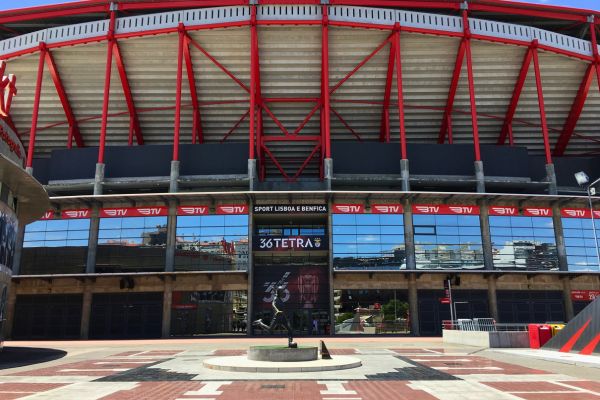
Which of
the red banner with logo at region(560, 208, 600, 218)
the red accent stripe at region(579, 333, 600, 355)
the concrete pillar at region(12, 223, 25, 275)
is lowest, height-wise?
the red accent stripe at region(579, 333, 600, 355)

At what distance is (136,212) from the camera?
38.3 metres

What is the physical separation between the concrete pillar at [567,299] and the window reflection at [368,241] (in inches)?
570

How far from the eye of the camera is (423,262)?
1460 inches

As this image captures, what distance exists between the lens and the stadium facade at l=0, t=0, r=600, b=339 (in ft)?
122

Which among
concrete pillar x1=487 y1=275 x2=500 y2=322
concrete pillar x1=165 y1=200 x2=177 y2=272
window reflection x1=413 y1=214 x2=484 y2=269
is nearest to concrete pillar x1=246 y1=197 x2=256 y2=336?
concrete pillar x1=165 y1=200 x2=177 y2=272

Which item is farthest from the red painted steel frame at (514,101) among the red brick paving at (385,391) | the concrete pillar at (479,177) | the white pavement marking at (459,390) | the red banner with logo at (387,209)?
the red brick paving at (385,391)

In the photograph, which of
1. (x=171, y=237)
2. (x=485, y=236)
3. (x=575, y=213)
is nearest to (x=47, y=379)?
(x=171, y=237)

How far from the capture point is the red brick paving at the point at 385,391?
10.4 metres

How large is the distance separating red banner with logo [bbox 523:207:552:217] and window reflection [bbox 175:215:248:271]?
2427 cm

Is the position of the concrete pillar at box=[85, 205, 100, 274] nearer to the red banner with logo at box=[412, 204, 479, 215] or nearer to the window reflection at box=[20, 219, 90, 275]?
the window reflection at box=[20, 219, 90, 275]

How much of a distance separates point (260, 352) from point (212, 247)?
21874 millimetres

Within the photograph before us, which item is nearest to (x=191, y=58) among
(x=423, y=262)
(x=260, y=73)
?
(x=260, y=73)

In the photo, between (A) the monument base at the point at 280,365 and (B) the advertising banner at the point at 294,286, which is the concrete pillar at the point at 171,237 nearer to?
(B) the advertising banner at the point at 294,286

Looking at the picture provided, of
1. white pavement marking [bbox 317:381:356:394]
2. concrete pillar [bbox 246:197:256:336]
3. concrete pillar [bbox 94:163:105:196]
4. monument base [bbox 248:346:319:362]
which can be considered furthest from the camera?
concrete pillar [bbox 94:163:105:196]
